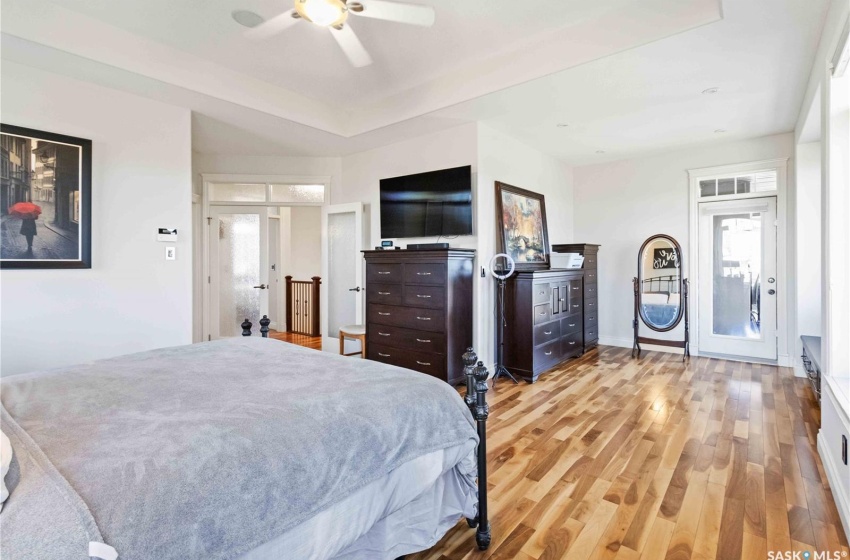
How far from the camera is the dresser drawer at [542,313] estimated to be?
416 centimetres

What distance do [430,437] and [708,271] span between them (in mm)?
5084

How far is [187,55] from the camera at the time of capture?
10.7ft

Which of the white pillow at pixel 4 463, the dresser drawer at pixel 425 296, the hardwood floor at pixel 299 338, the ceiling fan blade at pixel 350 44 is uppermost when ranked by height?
the ceiling fan blade at pixel 350 44

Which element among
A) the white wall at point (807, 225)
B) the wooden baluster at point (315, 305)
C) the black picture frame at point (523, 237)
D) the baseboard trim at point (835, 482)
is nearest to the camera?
the baseboard trim at point (835, 482)

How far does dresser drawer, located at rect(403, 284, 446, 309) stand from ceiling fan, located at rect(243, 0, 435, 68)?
6.78ft

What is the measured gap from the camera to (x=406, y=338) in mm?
3996

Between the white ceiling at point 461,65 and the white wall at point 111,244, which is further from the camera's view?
the white wall at point 111,244

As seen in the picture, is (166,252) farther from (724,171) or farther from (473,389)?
(724,171)

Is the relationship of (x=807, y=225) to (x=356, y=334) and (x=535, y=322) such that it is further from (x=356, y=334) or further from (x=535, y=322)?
(x=356, y=334)

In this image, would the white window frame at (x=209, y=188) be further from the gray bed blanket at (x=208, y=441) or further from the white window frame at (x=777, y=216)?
the white window frame at (x=777, y=216)

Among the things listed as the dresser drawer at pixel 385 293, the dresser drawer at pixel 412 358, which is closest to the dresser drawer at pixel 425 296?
the dresser drawer at pixel 385 293

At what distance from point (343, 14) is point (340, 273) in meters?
3.50

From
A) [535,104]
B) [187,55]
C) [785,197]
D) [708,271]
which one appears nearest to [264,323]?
[187,55]

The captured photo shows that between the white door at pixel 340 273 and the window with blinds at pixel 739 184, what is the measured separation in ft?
14.2
